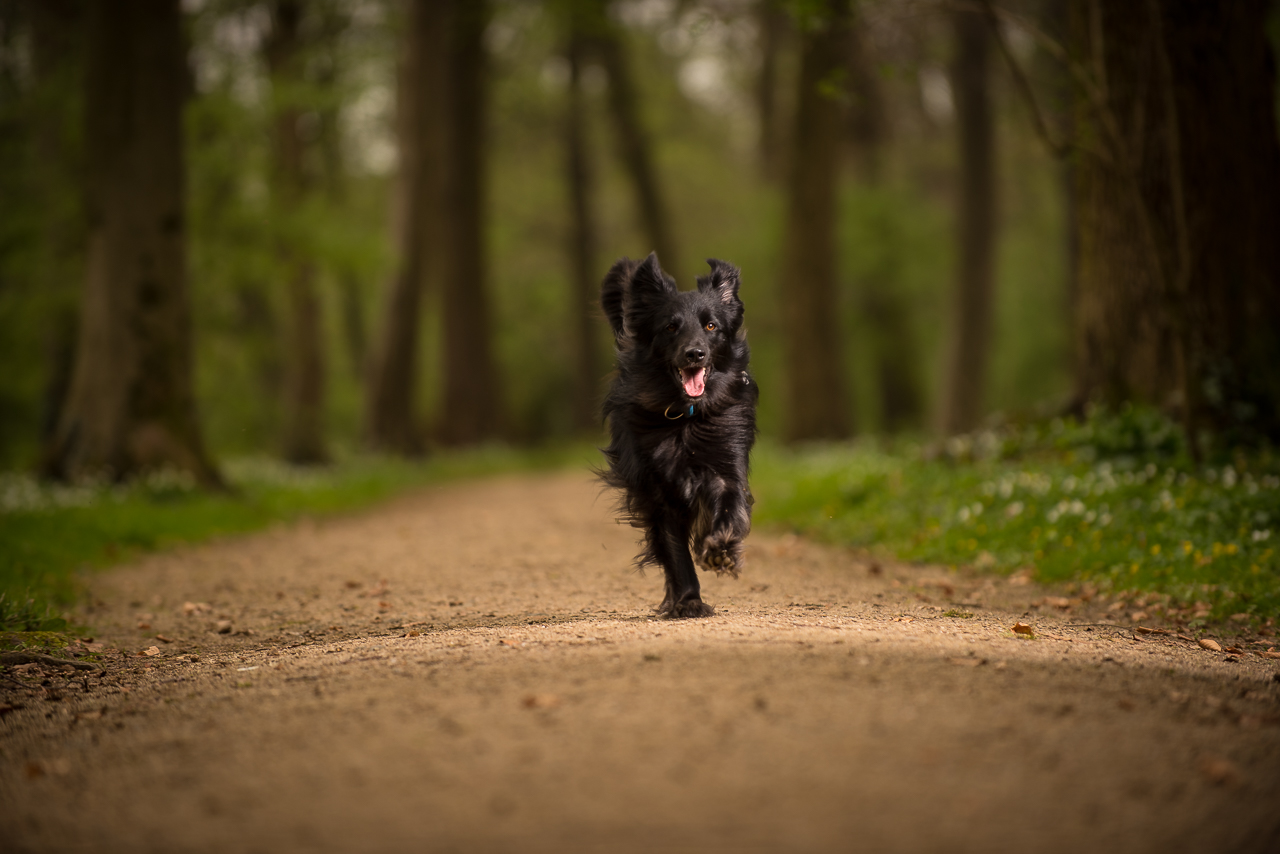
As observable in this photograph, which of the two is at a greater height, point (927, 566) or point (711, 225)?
point (711, 225)

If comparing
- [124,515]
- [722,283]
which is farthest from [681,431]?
[124,515]

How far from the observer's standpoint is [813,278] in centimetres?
1781

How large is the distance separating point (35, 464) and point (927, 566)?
33.9ft

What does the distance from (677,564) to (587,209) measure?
84.5ft

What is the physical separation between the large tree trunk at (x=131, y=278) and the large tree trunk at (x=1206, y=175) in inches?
394

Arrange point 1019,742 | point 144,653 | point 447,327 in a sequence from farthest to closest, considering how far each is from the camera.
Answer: point 447,327
point 144,653
point 1019,742

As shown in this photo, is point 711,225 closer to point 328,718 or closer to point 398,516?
point 398,516

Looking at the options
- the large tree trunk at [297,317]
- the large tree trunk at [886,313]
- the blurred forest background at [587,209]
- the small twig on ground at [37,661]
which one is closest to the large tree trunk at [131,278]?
the blurred forest background at [587,209]

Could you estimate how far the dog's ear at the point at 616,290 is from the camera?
5.63 metres

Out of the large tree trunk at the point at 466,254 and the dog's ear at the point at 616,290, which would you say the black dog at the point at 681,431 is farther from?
the large tree trunk at the point at 466,254

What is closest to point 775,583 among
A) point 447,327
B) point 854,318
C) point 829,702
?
point 829,702

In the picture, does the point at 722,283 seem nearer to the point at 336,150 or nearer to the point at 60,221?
the point at 60,221

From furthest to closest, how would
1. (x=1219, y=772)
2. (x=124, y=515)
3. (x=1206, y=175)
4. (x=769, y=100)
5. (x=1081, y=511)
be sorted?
(x=769, y=100), (x=124, y=515), (x=1206, y=175), (x=1081, y=511), (x=1219, y=772)

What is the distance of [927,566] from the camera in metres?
8.35
